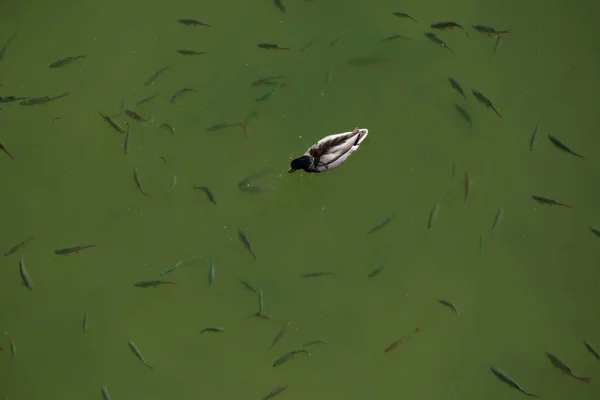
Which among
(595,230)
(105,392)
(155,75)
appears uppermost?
(155,75)

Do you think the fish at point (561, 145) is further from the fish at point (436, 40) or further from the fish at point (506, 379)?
the fish at point (506, 379)

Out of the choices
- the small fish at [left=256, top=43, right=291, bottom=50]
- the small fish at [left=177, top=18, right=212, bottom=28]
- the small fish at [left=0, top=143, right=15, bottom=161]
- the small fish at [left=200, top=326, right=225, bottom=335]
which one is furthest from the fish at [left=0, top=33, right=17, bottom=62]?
the small fish at [left=200, top=326, right=225, bottom=335]

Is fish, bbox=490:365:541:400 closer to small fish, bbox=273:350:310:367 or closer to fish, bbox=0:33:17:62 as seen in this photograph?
small fish, bbox=273:350:310:367

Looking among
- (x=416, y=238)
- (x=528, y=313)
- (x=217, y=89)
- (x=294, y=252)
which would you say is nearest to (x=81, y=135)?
(x=217, y=89)

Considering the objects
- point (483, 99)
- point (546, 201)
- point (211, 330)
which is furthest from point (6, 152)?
point (546, 201)

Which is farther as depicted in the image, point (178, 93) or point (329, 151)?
point (178, 93)

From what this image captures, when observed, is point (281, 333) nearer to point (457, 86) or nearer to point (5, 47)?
point (457, 86)
